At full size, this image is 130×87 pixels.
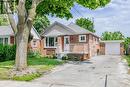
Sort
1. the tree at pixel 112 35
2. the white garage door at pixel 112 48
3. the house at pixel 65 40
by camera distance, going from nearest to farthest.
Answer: the house at pixel 65 40
the white garage door at pixel 112 48
the tree at pixel 112 35

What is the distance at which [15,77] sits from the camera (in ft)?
56.1

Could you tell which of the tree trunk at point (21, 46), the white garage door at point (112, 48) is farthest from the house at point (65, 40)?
the tree trunk at point (21, 46)

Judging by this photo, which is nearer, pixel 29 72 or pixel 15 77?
pixel 15 77

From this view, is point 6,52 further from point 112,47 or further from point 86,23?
point 86,23

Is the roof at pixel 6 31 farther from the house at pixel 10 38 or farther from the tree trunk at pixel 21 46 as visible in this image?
the tree trunk at pixel 21 46

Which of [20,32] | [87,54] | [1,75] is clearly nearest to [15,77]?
[1,75]

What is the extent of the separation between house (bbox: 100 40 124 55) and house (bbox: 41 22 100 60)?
1312 cm

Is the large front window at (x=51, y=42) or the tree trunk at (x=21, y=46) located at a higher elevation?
the large front window at (x=51, y=42)

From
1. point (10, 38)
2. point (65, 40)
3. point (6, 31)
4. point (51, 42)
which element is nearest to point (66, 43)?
point (65, 40)

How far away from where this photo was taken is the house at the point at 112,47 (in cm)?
5647

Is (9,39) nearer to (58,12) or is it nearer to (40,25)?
(58,12)

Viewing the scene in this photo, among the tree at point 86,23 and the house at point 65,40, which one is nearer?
the house at point 65,40

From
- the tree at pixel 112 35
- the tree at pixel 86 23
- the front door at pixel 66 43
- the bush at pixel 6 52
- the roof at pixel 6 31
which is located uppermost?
the tree at pixel 86 23

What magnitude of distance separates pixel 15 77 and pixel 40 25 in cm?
4424
